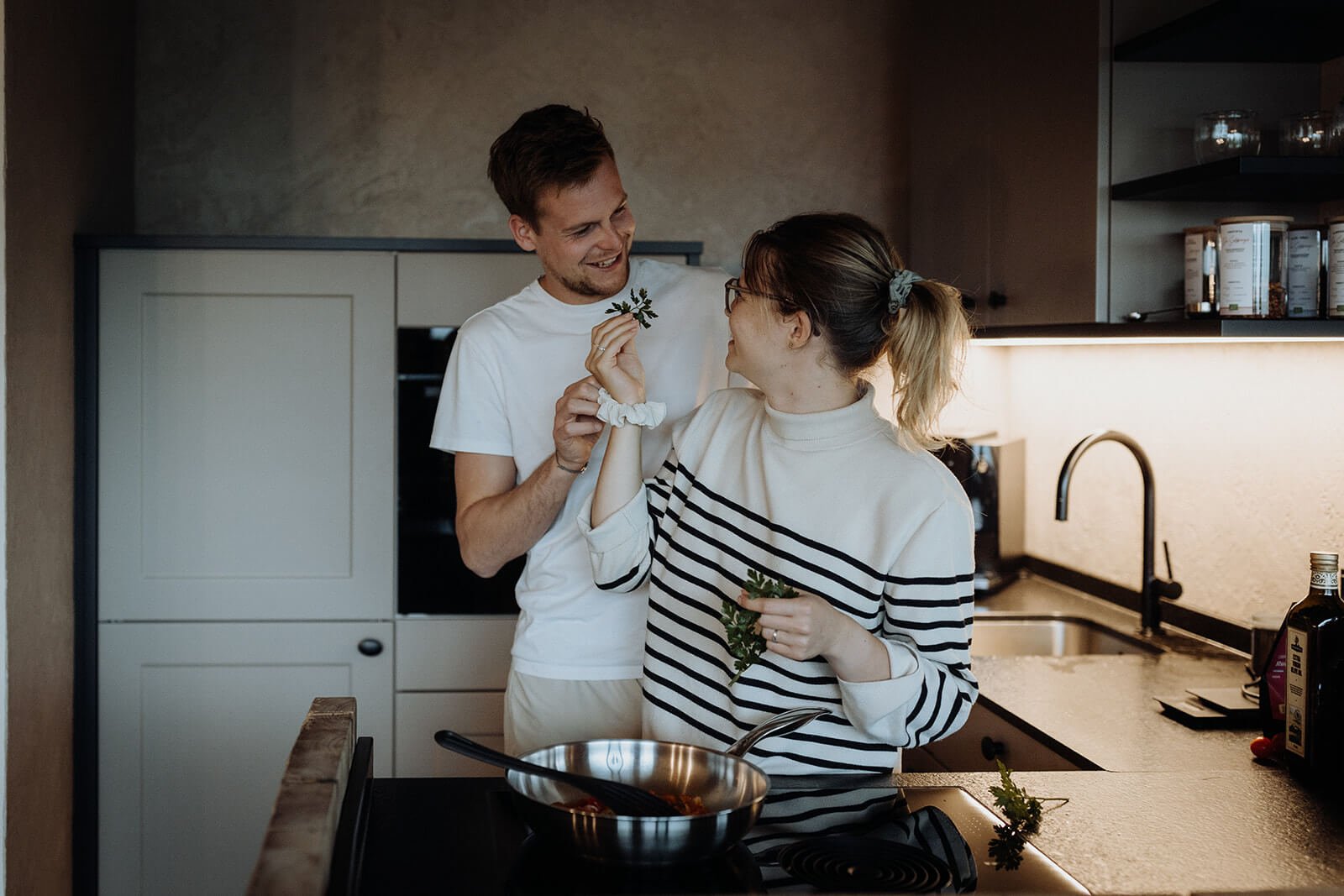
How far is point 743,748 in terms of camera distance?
1.28m

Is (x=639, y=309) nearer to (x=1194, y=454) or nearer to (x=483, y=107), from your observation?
(x=1194, y=454)

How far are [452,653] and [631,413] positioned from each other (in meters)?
1.36

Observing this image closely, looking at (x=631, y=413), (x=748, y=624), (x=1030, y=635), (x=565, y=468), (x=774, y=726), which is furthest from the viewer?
(x=1030, y=635)

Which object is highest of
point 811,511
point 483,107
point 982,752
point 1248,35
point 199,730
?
point 483,107

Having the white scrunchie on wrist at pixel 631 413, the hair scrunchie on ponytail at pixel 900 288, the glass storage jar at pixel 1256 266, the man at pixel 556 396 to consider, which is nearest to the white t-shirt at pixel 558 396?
the man at pixel 556 396

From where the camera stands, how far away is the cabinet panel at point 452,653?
2824 mm

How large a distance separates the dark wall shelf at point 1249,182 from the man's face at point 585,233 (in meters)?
0.86

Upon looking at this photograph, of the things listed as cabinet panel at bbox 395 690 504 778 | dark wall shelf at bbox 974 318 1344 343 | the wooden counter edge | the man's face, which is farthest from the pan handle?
cabinet panel at bbox 395 690 504 778

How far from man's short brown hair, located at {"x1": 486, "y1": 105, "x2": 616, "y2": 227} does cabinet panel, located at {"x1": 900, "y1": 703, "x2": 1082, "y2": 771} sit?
3.76ft

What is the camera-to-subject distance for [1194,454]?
256 cm

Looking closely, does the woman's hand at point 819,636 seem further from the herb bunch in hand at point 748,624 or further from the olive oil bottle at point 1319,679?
the olive oil bottle at point 1319,679

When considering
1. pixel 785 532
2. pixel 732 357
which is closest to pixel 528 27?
pixel 732 357

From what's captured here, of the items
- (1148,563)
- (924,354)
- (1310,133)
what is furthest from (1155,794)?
(1148,563)

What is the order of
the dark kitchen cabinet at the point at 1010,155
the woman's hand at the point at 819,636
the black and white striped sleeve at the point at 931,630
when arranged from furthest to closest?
the dark kitchen cabinet at the point at 1010,155 → the black and white striped sleeve at the point at 931,630 → the woman's hand at the point at 819,636
